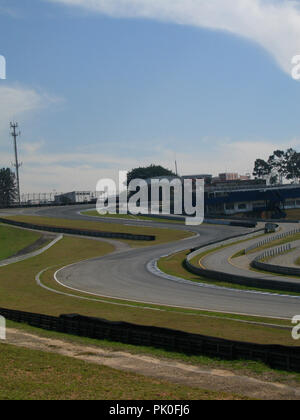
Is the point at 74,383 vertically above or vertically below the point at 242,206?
below

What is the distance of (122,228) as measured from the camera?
83.2 meters

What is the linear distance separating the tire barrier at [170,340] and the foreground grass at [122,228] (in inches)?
1690

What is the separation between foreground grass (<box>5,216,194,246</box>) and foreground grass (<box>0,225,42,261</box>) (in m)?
9.03

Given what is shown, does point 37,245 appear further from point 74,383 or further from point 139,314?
point 74,383

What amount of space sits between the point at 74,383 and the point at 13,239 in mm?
61931

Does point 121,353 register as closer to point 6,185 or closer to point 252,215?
point 252,215

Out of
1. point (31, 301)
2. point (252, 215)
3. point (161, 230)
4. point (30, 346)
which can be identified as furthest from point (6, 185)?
point (30, 346)

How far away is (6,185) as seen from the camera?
198375 mm

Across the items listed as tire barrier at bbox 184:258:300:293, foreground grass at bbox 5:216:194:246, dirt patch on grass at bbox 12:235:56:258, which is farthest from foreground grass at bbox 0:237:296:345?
foreground grass at bbox 5:216:194:246

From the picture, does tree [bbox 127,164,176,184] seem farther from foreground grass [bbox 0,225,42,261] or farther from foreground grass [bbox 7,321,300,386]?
foreground grass [bbox 7,321,300,386]

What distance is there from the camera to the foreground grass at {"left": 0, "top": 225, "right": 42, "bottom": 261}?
6450 centimetres

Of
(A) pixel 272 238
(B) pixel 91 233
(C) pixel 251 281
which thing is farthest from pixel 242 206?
(C) pixel 251 281

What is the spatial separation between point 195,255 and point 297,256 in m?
10.7

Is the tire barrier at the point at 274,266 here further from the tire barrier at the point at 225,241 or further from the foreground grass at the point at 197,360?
the foreground grass at the point at 197,360
